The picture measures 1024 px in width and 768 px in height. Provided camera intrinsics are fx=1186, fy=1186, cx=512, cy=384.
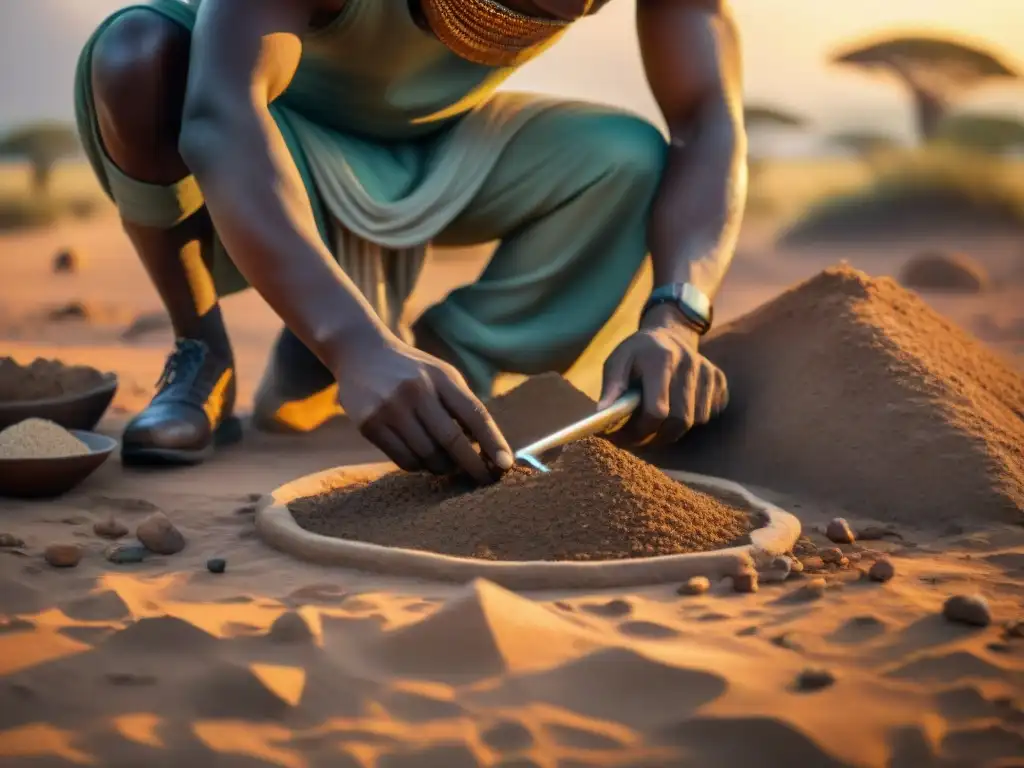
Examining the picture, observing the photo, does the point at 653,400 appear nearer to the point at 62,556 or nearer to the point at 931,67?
the point at 62,556

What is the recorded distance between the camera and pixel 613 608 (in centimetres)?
152

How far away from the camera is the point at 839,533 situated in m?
1.90

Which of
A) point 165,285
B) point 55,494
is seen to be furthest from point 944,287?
point 55,494

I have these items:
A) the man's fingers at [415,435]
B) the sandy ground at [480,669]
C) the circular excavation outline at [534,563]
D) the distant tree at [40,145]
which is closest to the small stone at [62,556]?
the sandy ground at [480,669]

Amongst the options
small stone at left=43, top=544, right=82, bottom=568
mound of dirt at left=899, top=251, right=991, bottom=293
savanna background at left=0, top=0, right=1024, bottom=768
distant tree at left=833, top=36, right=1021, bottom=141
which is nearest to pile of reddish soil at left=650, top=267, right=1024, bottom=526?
savanna background at left=0, top=0, right=1024, bottom=768

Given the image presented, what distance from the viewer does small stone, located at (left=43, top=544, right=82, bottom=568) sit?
168 cm

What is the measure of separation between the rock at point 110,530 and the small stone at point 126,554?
106 mm

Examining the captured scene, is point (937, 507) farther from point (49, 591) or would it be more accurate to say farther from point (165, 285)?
point (165, 285)

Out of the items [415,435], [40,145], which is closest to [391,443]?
[415,435]

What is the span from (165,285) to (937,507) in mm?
1642

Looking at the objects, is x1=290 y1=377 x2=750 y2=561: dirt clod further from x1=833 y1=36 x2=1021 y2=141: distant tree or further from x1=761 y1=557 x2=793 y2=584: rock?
x1=833 y1=36 x2=1021 y2=141: distant tree

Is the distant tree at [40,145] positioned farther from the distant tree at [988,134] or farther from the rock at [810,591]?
the rock at [810,591]

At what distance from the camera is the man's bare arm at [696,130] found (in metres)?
2.40

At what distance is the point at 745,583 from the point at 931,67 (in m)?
13.1
